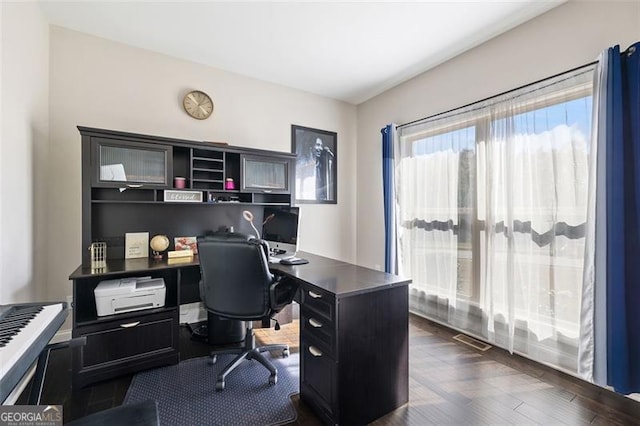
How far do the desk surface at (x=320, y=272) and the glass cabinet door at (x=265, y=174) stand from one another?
93 centimetres

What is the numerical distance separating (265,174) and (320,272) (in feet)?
4.87

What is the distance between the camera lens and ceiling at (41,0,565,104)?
221cm

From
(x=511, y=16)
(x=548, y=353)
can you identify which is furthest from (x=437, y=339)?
(x=511, y=16)

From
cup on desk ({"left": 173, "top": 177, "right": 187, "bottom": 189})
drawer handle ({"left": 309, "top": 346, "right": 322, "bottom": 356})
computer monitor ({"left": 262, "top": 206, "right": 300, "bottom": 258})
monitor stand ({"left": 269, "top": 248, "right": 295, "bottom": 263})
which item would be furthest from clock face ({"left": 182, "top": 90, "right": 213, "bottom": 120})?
drawer handle ({"left": 309, "top": 346, "right": 322, "bottom": 356})

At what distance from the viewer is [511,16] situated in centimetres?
228

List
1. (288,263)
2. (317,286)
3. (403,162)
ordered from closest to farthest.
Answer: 1. (317,286)
2. (288,263)
3. (403,162)

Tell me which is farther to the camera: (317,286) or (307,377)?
(307,377)

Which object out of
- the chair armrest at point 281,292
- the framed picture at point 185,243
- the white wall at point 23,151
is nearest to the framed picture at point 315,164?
the framed picture at point 185,243

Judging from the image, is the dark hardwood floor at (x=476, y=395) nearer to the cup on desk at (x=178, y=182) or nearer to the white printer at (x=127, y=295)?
the white printer at (x=127, y=295)

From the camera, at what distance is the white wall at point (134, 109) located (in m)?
2.46

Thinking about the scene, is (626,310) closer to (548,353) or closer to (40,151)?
(548,353)

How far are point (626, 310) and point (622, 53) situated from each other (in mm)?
1579

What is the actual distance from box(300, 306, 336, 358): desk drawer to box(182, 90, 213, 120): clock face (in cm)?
238

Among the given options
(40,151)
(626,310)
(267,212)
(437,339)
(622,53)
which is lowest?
(437,339)
